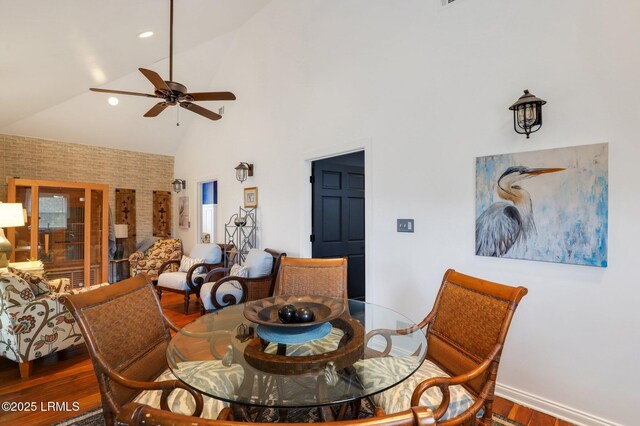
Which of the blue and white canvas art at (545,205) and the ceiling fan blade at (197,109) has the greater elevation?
the ceiling fan blade at (197,109)

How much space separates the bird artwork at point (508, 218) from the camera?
2.22m

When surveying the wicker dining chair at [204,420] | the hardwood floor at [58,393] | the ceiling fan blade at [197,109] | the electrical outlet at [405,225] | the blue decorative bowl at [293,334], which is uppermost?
the ceiling fan blade at [197,109]

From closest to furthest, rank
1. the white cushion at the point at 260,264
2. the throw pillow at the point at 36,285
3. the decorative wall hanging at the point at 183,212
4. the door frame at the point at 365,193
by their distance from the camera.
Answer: the throw pillow at the point at 36,285
the door frame at the point at 365,193
the white cushion at the point at 260,264
the decorative wall hanging at the point at 183,212

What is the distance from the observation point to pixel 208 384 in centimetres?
125

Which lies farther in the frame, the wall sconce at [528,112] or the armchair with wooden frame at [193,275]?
the armchair with wooden frame at [193,275]

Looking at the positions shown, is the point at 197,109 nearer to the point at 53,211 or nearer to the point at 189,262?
the point at 189,262

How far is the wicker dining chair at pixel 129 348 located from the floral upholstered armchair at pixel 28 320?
165 centimetres

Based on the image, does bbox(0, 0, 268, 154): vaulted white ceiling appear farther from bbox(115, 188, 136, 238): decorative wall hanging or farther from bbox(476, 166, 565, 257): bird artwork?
bbox(476, 166, 565, 257): bird artwork

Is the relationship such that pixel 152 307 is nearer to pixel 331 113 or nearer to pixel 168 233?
pixel 331 113

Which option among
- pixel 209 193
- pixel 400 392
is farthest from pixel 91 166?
pixel 400 392

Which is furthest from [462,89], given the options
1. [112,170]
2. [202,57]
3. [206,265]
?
[112,170]

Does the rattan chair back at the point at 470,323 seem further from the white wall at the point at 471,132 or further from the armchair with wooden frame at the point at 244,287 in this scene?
the armchair with wooden frame at the point at 244,287

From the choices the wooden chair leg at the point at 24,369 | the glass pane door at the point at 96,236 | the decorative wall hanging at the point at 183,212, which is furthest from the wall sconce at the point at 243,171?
the wooden chair leg at the point at 24,369

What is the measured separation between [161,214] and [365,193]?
208 inches
